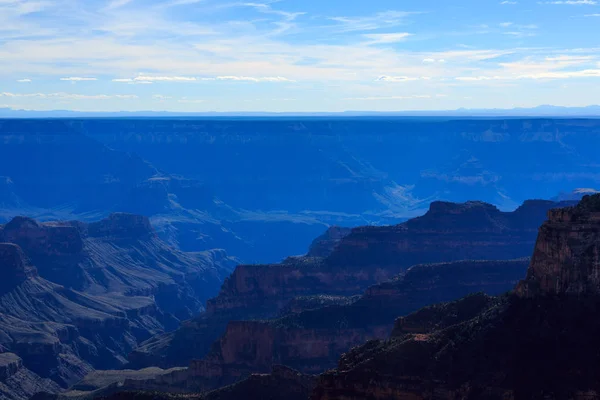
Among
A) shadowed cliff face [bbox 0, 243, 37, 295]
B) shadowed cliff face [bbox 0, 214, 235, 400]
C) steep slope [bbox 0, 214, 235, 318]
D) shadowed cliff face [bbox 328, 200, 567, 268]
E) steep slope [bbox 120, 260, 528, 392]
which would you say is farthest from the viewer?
steep slope [bbox 0, 214, 235, 318]

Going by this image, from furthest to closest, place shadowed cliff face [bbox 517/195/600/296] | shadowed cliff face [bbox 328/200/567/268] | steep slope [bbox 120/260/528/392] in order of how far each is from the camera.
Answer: shadowed cliff face [bbox 328/200/567/268], steep slope [bbox 120/260/528/392], shadowed cliff face [bbox 517/195/600/296]

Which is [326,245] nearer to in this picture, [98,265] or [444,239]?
[444,239]

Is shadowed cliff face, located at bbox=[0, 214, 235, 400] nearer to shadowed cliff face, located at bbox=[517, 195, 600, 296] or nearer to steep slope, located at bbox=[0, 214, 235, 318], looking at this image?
steep slope, located at bbox=[0, 214, 235, 318]

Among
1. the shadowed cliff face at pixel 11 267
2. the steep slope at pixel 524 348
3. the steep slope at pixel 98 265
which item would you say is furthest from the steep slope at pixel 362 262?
the steep slope at pixel 524 348

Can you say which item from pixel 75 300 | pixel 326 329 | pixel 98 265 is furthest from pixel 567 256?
pixel 98 265

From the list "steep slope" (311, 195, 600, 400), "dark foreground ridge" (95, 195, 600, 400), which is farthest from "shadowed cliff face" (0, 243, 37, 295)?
"steep slope" (311, 195, 600, 400)

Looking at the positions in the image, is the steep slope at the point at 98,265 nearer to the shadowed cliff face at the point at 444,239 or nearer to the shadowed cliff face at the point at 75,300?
the shadowed cliff face at the point at 75,300

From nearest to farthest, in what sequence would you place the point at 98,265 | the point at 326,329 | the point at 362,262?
the point at 326,329, the point at 362,262, the point at 98,265

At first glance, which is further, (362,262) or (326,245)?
(326,245)
